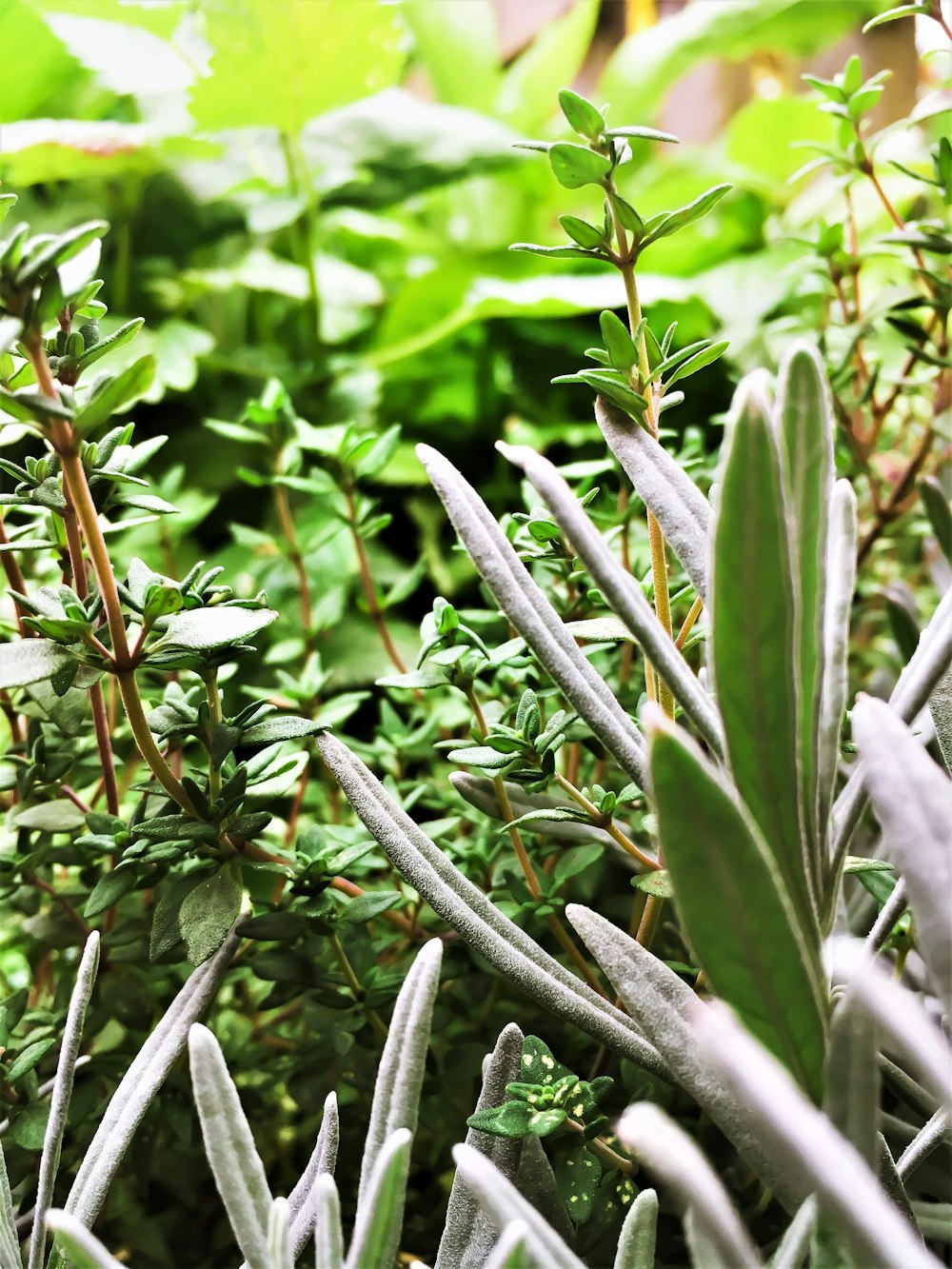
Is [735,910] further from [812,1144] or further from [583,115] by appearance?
[583,115]

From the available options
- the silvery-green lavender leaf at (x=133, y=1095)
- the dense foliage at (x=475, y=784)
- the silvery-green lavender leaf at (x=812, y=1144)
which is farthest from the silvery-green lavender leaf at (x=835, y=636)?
the silvery-green lavender leaf at (x=133, y=1095)

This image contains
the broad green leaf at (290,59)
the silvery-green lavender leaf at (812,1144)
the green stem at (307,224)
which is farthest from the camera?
the green stem at (307,224)

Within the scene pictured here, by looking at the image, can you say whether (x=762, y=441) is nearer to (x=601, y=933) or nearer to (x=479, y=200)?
(x=601, y=933)

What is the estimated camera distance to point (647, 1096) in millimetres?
353

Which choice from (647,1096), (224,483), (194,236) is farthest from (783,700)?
(194,236)

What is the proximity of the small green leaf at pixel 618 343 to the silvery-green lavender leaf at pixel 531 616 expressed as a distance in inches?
2.8

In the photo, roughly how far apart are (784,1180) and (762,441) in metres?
0.20

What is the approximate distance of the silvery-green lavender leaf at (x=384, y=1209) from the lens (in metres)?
0.24

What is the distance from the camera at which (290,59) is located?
28.3 inches

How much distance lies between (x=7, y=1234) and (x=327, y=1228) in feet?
0.42

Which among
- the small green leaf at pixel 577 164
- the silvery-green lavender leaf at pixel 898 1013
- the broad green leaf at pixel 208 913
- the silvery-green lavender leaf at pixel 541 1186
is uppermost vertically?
the small green leaf at pixel 577 164

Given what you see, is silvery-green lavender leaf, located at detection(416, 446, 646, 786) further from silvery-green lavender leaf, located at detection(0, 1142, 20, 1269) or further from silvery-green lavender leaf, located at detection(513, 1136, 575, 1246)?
silvery-green lavender leaf, located at detection(0, 1142, 20, 1269)

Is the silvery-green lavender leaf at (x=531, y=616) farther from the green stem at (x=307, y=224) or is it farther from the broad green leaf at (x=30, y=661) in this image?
the green stem at (x=307, y=224)

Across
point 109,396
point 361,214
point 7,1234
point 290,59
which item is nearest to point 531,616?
point 109,396
